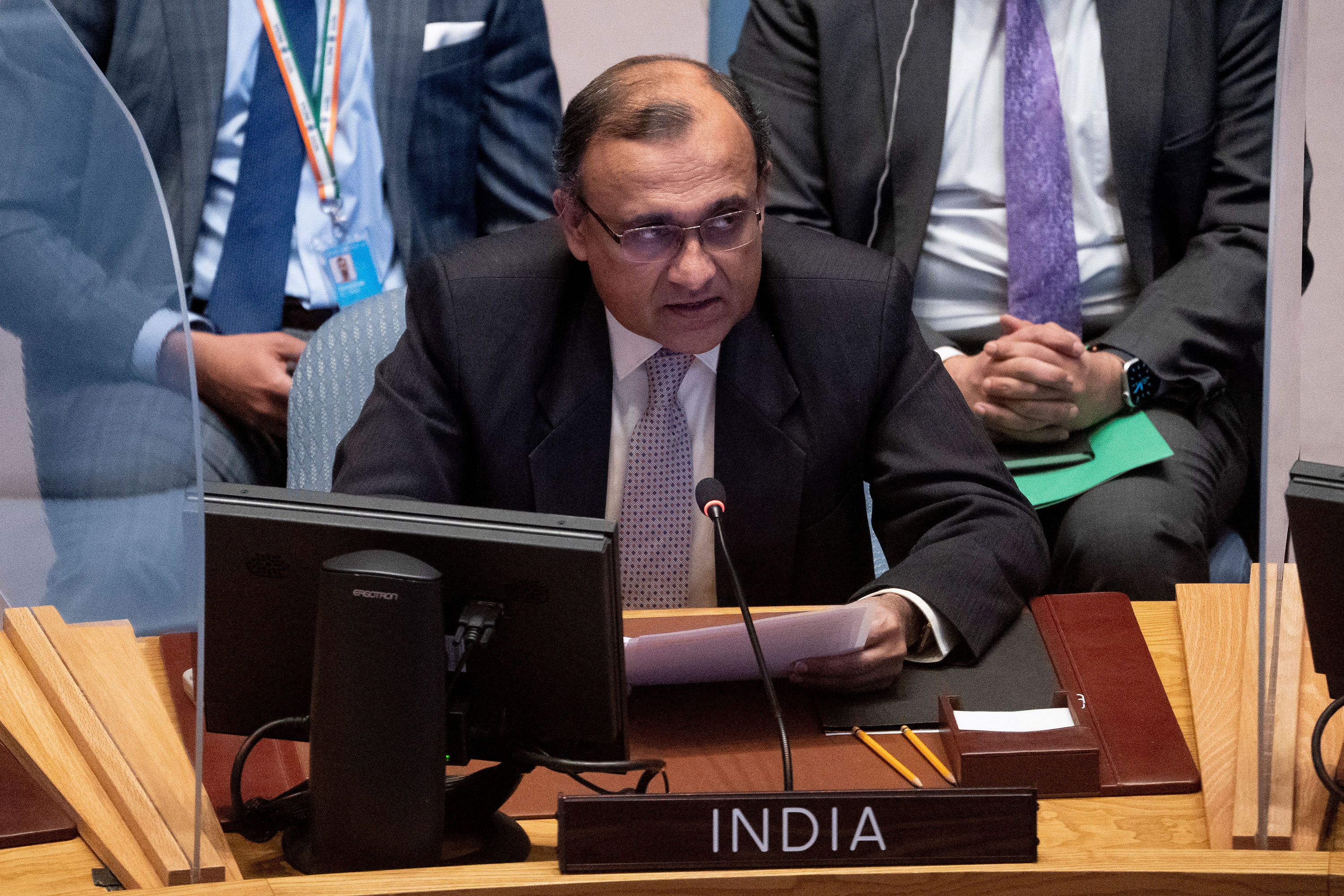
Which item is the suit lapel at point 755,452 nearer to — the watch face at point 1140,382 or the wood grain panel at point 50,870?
the watch face at point 1140,382

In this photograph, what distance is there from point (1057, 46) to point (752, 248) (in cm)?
106

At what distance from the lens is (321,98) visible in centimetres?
252

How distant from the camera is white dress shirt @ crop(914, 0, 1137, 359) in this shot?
7.72ft

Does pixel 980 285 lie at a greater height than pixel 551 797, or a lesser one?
greater

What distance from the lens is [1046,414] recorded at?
211 centimetres

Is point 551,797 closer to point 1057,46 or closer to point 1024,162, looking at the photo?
point 1024,162

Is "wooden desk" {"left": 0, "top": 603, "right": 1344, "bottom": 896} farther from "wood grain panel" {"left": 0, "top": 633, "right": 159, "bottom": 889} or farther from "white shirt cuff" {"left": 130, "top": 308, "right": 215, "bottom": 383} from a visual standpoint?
"white shirt cuff" {"left": 130, "top": 308, "right": 215, "bottom": 383}

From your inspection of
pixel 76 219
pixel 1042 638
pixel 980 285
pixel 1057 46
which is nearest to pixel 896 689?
pixel 1042 638

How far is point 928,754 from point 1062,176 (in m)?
1.38

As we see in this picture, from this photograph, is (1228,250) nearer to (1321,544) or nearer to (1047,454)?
(1047,454)

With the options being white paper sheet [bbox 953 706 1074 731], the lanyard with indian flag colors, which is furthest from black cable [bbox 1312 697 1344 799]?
the lanyard with indian flag colors

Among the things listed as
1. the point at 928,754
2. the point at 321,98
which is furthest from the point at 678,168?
the point at 321,98

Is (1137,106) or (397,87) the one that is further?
(397,87)

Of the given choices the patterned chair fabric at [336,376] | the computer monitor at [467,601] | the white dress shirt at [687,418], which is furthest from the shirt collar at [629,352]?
the computer monitor at [467,601]
